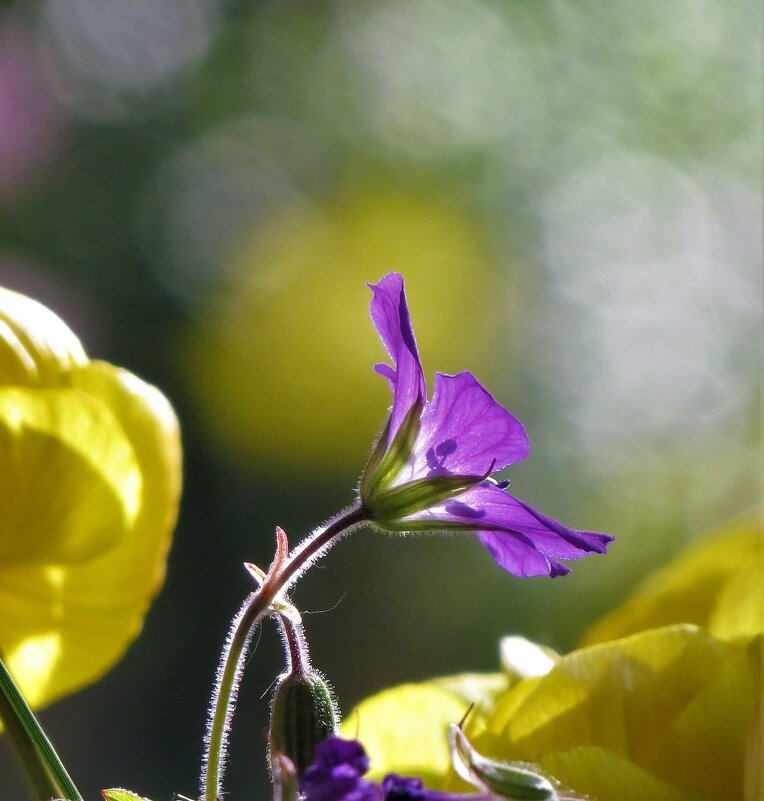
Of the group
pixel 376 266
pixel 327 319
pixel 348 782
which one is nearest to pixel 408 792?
pixel 348 782

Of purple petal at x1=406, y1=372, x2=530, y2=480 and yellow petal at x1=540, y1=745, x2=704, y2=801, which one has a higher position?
purple petal at x1=406, y1=372, x2=530, y2=480

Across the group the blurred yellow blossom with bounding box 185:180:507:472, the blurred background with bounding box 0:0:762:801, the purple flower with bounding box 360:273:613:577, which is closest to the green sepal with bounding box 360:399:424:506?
the purple flower with bounding box 360:273:613:577

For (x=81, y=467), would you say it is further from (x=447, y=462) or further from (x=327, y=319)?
(x=327, y=319)

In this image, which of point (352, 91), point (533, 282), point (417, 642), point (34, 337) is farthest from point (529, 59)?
point (34, 337)

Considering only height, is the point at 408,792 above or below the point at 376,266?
above

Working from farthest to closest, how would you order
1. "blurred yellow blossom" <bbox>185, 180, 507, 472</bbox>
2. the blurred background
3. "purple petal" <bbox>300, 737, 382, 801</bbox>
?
"blurred yellow blossom" <bbox>185, 180, 507, 472</bbox> → the blurred background → "purple petal" <bbox>300, 737, 382, 801</bbox>

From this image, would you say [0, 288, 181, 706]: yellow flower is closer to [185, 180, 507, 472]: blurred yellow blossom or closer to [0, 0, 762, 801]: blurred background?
[0, 0, 762, 801]: blurred background

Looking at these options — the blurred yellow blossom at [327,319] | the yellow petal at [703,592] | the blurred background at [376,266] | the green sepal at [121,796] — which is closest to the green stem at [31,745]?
the green sepal at [121,796]
